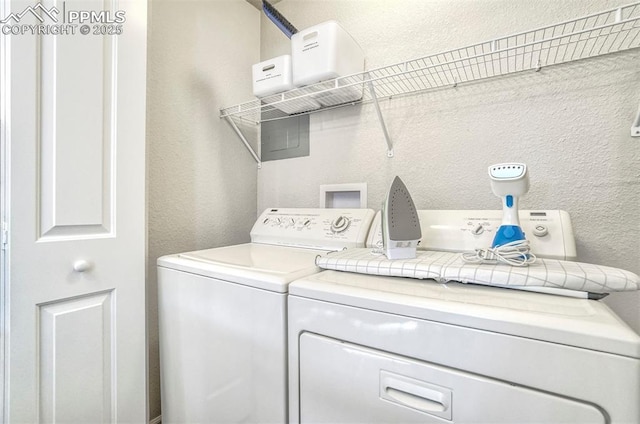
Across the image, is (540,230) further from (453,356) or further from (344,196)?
(344,196)

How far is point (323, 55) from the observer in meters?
1.15

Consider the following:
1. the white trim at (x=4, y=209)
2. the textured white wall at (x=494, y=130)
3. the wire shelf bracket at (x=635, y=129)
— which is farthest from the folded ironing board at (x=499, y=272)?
the white trim at (x=4, y=209)

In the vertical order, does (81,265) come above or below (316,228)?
below

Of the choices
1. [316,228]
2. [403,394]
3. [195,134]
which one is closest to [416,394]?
[403,394]

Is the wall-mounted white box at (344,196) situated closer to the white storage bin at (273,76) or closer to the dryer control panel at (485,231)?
the dryer control panel at (485,231)

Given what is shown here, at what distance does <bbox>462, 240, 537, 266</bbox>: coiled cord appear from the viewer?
0.70 metres

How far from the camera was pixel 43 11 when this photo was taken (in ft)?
2.74

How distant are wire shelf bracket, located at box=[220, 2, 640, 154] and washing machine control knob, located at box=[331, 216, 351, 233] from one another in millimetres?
397

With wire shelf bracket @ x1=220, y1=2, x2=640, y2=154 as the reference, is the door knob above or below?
below

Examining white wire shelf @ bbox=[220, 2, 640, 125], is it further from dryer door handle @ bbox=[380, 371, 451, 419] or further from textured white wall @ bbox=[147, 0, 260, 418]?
dryer door handle @ bbox=[380, 371, 451, 419]

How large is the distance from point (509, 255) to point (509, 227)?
146 millimetres

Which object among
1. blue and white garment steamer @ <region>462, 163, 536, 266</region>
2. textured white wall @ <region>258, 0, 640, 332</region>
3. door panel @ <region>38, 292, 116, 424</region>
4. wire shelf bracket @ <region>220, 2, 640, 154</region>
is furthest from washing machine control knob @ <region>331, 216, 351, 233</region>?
door panel @ <region>38, 292, 116, 424</region>

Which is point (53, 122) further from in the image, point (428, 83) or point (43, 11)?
point (428, 83)

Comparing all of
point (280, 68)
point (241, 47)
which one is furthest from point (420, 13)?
point (241, 47)
